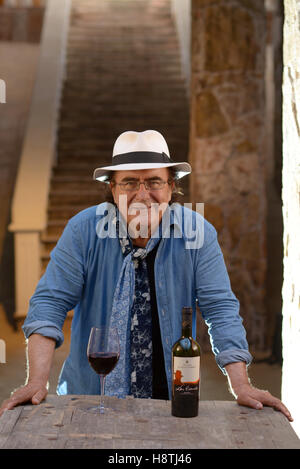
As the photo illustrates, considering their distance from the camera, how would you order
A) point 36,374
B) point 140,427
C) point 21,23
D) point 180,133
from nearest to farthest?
1. point 140,427
2. point 36,374
3. point 180,133
4. point 21,23

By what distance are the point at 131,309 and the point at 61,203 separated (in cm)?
551

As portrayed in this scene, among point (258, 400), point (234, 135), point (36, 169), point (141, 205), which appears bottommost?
point (258, 400)

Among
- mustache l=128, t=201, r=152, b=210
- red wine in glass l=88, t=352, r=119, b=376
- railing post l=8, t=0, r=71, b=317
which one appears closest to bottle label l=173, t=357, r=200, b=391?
red wine in glass l=88, t=352, r=119, b=376

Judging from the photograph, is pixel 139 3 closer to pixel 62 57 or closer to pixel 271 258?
pixel 62 57

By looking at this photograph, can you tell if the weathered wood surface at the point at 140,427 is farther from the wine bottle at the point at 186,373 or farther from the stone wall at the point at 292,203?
the stone wall at the point at 292,203

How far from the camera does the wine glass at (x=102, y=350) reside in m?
1.65

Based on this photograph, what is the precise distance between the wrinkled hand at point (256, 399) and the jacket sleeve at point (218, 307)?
4.4 inches

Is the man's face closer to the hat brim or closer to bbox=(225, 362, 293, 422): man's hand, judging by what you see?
the hat brim

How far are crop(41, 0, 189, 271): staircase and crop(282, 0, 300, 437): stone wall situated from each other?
14.4ft

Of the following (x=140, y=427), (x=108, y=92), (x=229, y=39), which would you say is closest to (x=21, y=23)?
(x=108, y=92)

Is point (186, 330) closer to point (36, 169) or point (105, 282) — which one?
point (105, 282)

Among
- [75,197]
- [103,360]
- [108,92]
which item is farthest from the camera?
[108,92]

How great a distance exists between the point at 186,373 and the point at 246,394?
0.25 meters

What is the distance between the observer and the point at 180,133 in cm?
862
